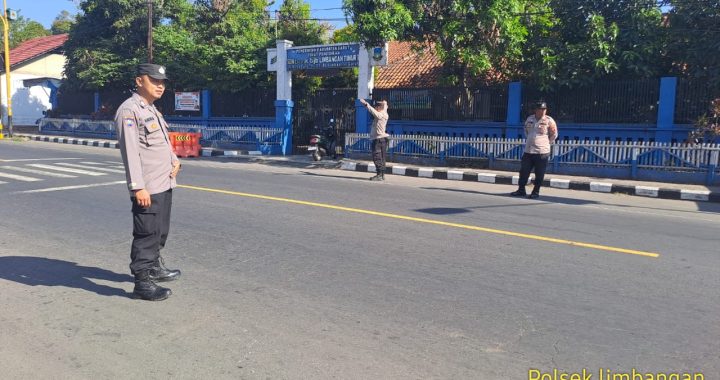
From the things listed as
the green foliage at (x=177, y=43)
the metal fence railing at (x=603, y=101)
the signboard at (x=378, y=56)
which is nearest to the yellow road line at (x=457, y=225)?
the signboard at (x=378, y=56)

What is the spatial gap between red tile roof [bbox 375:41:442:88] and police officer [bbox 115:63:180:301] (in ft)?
51.7

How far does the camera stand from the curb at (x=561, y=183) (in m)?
11.0

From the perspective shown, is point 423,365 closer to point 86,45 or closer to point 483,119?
point 483,119

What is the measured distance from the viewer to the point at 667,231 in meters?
7.27

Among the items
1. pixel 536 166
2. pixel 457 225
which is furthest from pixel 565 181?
pixel 457 225

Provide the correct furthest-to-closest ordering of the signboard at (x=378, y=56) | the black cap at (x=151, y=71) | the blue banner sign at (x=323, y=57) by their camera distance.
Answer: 1. the blue banner sign at (x=323, y=57)
2. the signboard at (x=378, y=56)
3. the black cap at (x=151, y=71)

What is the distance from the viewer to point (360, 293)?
15.0 ft

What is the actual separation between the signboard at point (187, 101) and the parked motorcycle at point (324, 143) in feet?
22.7

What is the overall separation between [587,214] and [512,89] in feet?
23.6

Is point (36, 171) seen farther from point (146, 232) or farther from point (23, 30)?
point (23, 30)

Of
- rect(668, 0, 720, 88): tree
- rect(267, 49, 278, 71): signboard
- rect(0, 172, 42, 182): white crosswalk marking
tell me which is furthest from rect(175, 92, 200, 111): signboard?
rect(668, 0, 720, 88): tree

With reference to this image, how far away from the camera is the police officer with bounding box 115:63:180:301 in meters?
4.19

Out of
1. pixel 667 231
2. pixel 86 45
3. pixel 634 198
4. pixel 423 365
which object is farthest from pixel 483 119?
pixel 86 45

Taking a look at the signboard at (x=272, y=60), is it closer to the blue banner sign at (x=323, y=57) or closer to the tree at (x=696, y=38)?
the blue banner sign at (x=323, y=57)
